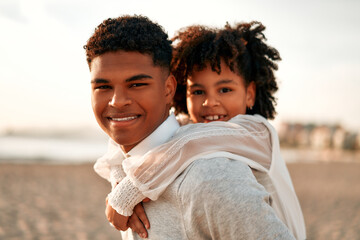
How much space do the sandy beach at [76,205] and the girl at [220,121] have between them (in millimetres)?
6700

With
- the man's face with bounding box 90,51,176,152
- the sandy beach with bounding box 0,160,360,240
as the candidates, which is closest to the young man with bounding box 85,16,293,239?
the man's face with bounding box 90,51,176,152

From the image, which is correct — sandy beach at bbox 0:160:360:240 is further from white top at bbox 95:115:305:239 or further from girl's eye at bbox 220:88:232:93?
white top at bbox 95:115:305:239

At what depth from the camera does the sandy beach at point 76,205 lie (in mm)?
9125

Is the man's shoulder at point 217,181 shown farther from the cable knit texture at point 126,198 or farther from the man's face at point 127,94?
the man's face at point 127,94

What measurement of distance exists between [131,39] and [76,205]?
10.9 meters

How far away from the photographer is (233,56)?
8.88ft

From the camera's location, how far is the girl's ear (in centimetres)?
311

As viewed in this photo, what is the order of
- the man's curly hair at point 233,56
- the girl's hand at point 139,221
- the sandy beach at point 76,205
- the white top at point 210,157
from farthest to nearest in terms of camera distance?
the sandy beach at point 76,205, the man's curly hair at point 233,56, the girl's hand at point 139,221, the white top at point 210,157

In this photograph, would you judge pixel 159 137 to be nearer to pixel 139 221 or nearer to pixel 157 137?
pixel 157 137

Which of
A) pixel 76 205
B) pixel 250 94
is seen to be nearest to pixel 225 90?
pixel 250 94

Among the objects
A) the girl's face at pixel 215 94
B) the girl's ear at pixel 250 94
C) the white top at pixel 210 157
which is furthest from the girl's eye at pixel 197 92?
the white top at pixel 210 157

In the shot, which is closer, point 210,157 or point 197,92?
point 210,157

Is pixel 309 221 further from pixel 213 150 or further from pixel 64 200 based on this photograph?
pixel 213 150

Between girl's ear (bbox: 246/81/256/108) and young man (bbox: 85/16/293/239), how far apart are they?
1.12 meters
